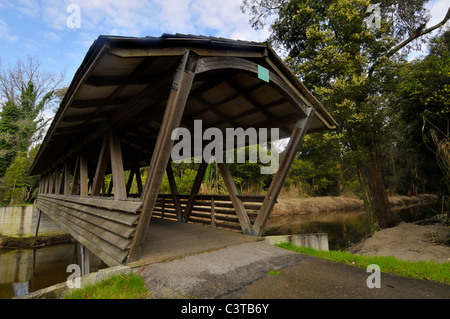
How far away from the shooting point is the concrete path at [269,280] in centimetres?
225

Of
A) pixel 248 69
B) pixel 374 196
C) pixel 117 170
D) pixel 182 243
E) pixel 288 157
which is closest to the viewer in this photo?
pixel 248 69

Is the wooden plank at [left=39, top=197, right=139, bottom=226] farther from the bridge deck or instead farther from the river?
the river

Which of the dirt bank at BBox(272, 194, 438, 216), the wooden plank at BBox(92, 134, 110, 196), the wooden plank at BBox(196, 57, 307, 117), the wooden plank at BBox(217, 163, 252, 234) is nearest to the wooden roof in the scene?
the wooden plank at BBox(196, 57, 307, 117)

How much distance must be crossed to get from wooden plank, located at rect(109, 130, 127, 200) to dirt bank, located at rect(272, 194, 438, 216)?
13.4 metres

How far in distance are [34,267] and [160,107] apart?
922 centimetres

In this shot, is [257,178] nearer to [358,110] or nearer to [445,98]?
[358,110]

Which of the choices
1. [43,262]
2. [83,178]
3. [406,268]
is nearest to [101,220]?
[83,178]

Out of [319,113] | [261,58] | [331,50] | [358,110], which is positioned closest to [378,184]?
[358,110]

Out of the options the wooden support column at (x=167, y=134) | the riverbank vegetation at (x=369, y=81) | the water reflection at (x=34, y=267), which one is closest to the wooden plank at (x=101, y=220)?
the wooden support column at (x=167, y=134)

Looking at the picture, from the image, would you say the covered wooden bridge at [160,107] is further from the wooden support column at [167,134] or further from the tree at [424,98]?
the tree at [424,98]

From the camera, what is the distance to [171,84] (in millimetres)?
3277

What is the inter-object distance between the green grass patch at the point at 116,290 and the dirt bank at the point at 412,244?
5501mm

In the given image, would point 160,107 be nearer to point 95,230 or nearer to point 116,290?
point 95,230
